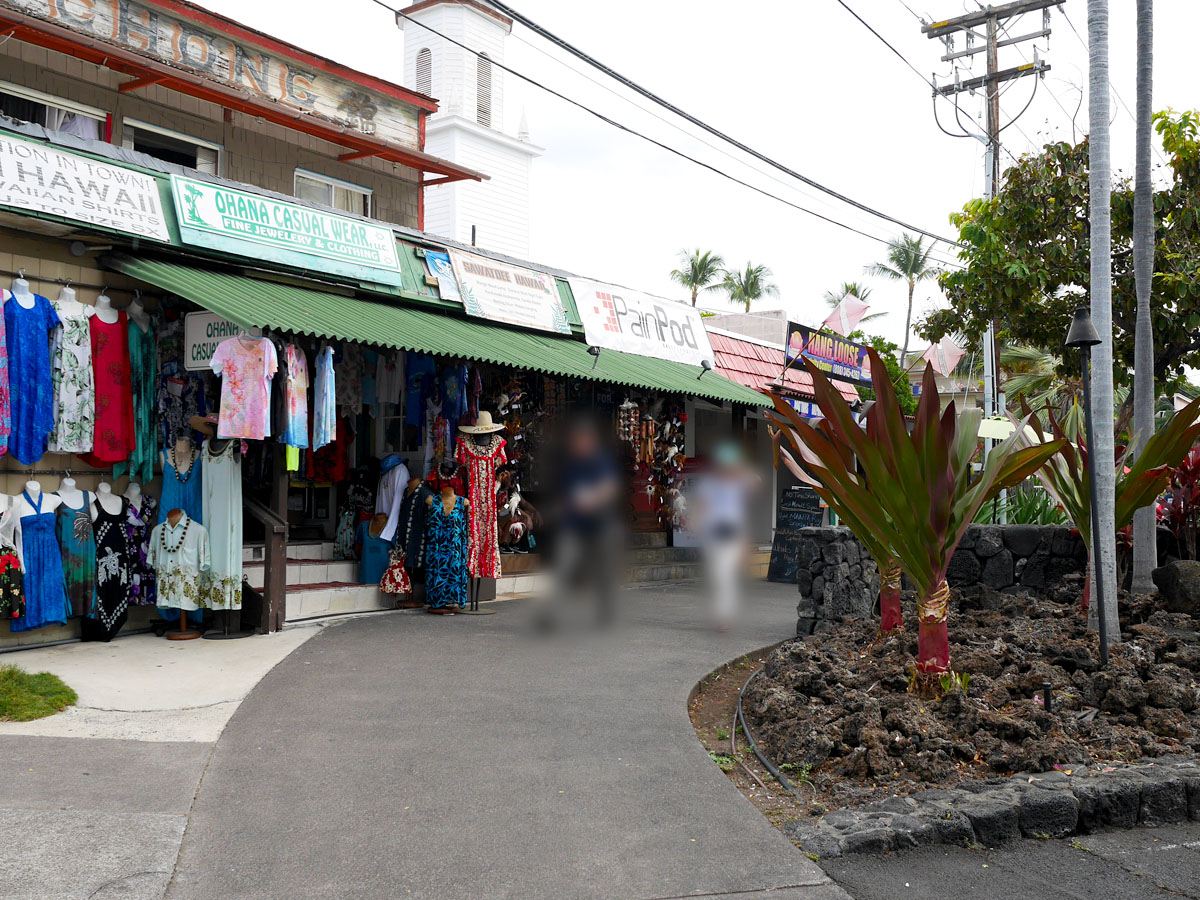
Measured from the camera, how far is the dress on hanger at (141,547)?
8156 millimetres

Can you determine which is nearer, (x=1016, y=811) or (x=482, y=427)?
(x=1016, y=811)

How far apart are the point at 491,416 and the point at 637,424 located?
2.38 meters

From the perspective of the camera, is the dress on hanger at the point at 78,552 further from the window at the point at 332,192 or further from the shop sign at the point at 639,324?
the window at the point at 332,192

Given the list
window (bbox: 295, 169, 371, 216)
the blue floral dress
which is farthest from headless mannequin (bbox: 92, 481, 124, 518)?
window (bbox: 295, 169, 371, 216)

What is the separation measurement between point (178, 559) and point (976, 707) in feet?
20.3

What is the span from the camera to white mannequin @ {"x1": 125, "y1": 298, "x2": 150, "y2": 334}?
824 cm

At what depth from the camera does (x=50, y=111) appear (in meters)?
11.0

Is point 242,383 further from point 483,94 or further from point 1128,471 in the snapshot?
point 483,94

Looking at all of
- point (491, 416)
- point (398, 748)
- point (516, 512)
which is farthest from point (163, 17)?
point (398, 748)

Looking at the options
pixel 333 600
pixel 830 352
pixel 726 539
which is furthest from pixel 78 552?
pixel 830 352

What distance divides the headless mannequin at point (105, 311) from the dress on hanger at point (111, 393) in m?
0.02

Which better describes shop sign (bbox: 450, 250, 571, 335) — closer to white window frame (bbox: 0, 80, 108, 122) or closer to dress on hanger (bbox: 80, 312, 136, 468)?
dress on hanger (bbox: 80, 312, 136, 468)

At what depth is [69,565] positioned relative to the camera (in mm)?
7758

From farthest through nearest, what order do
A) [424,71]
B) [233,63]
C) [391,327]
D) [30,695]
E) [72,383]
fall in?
[424,71] → [233,63] → [391,327] → [72,383] → [30,695]
